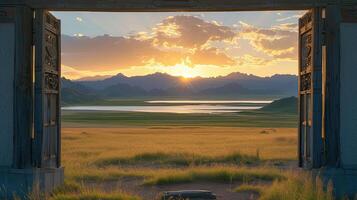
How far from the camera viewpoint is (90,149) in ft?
92.7

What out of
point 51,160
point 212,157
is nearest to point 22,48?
point 51,160

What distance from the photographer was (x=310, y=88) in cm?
1216

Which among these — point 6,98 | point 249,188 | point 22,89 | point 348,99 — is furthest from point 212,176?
point 6,98

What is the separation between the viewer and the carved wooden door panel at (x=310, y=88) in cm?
1175

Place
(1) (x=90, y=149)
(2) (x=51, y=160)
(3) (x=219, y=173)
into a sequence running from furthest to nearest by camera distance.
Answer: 1. (1) (x=90, y=149)
2. (3) (x=219, y=173)
3. (2) (x=51, y=160)

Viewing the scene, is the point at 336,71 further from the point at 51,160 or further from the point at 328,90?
the point at 51,160

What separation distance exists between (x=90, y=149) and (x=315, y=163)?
18055mm

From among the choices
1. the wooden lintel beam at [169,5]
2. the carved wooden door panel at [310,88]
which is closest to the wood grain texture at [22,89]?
the wooden lintel beam at [169,5]

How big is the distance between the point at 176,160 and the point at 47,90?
33.2ft

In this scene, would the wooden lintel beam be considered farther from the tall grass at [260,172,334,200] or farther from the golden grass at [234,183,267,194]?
the golden grass at [234,183,267,194]

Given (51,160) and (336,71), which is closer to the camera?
(336,71)

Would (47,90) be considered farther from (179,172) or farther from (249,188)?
(249,188)

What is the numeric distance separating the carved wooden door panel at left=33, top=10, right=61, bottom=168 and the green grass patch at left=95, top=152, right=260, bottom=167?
322 inches

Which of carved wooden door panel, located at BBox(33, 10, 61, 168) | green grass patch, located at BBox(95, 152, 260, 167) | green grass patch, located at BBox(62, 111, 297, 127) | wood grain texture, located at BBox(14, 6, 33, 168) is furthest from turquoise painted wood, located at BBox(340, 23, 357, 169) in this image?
green grass patch, located at BBox(62, 111, 297, 127)
